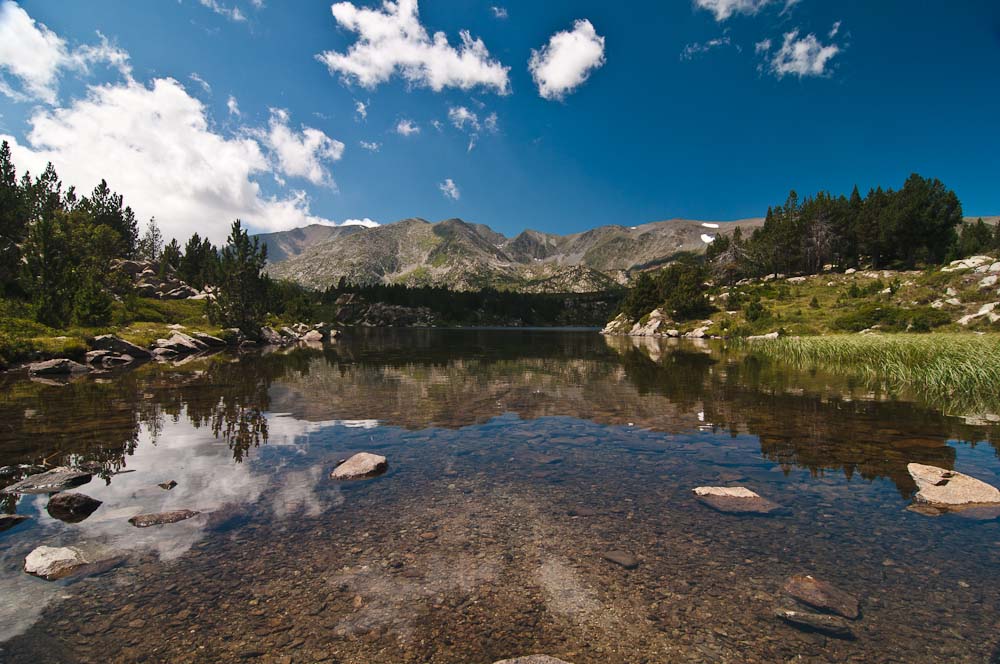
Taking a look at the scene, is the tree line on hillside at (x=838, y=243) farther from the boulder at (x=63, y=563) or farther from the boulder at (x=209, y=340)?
the boulder at (x=63, y=563)

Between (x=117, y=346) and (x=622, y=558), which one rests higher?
(x=622, y=558)

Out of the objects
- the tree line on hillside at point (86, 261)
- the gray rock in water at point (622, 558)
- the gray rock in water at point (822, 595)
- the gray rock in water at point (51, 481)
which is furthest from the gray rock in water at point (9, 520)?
the tree line on hillside at point (86, 261)

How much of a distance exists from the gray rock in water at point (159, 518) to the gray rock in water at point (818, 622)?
1173cm

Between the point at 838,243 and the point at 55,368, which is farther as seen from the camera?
the point at 838,243

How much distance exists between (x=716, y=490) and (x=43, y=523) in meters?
15.4

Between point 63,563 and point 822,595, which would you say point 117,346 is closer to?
point 63,563

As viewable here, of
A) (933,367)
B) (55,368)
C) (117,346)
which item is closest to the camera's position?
(933,367)

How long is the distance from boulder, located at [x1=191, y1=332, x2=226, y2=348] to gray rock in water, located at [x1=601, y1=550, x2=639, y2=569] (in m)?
72.2

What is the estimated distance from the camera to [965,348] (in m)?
28.2

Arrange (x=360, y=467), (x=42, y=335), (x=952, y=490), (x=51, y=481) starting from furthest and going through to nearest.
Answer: (x=42, y=335) < (x=360, y=467) < (x=51, y=481) < (x=952, y=490)

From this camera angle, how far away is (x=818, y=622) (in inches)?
251

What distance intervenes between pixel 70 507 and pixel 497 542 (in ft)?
32.2

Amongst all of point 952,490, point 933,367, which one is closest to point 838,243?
point 933,367

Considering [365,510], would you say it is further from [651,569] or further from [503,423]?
[503,423]
